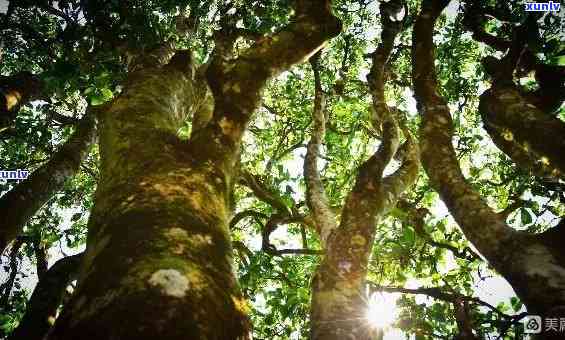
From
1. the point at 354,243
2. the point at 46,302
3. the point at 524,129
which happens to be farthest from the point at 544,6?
the point at 46,302

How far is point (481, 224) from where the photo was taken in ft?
10.4

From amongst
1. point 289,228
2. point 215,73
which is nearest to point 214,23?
point 289,228

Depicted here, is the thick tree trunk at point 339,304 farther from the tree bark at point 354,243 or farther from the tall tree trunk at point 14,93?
the tall tree trunk at point 14,93

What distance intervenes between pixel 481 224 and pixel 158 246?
2.53 meters

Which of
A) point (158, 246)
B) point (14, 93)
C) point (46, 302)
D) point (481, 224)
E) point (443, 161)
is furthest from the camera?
point (14, 93)

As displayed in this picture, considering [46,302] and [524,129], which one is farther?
[46,302]

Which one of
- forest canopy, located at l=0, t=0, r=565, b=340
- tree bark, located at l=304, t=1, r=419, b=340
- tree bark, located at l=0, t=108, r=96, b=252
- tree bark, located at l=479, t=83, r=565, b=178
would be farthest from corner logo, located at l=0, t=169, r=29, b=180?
tree bark, located at l=479, t=83, r=565, b=178

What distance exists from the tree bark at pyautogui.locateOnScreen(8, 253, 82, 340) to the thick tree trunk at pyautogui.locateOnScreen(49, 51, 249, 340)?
278 centimetres

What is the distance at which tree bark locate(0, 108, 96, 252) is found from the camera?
5.31 m

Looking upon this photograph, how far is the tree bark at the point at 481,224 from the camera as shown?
241 cm

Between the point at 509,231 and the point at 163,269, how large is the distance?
2.53 meters

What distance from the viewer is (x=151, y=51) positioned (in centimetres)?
577

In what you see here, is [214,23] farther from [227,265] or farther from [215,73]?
[227,265]

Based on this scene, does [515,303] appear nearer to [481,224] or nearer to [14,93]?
[481,224]
